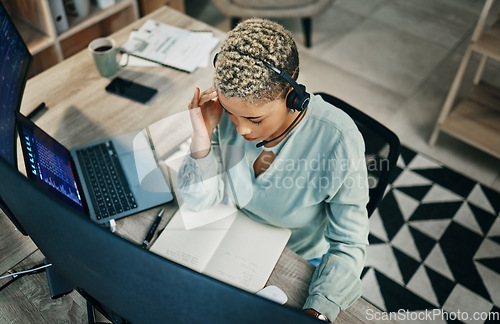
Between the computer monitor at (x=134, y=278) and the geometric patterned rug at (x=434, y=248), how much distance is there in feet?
4.75

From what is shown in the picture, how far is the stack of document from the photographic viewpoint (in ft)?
5.14

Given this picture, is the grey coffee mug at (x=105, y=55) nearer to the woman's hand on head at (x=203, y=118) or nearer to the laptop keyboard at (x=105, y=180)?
the laptop keyboard at (x=105, y=180)

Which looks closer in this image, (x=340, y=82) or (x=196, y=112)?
(x=196, y=112)

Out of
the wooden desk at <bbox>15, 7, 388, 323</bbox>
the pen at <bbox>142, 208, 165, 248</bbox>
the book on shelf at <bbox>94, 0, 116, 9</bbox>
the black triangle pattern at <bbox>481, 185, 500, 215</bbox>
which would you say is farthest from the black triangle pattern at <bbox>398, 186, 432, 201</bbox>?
the book on shelf at <bbox>94, 0, 116, 9</bbox>

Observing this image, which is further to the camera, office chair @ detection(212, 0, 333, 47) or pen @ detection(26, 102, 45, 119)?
office chair @ detection(212, 0, 333, 47)

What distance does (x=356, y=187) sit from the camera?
1.01 metres

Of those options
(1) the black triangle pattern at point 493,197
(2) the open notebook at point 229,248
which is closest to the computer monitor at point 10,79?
(2) the open notebook at point 229,248

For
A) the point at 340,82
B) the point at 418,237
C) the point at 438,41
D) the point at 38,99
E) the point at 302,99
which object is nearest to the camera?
the point at 302,99

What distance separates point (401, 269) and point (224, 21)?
2142 mm

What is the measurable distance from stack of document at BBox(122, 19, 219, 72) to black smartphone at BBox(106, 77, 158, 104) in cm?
14

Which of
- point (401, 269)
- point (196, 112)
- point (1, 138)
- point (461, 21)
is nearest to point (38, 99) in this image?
point (1, 138)

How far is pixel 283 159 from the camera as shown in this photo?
107 cm

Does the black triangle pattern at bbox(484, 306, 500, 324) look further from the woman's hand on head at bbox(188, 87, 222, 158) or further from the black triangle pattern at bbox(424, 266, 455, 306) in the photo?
the woman's hand on head at bbox(188, 87, 222, 158)

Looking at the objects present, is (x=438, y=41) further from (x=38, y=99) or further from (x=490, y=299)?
(x=38, y=99)
